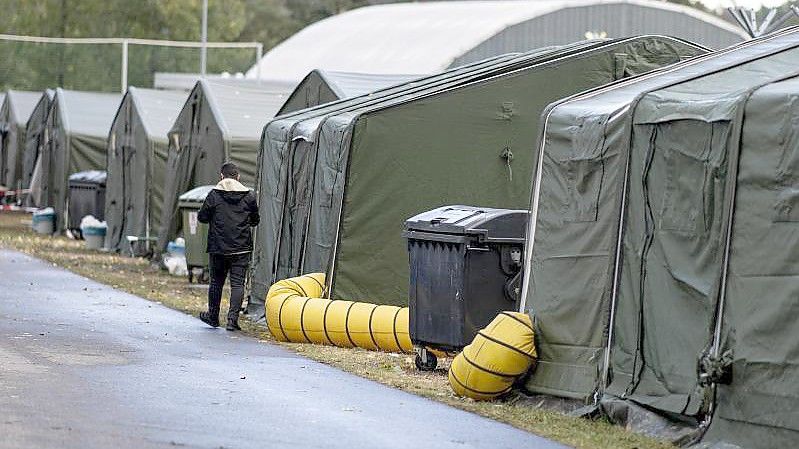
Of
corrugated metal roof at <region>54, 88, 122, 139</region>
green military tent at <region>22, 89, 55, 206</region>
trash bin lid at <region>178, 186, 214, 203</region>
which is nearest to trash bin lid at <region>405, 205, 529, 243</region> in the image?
trash bin lid at <region>178, 186, 214, 203</region>

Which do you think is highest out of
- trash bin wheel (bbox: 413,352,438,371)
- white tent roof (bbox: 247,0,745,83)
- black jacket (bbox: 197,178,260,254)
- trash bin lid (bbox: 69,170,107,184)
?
white tent roof (bbox: 247,0,745,83)

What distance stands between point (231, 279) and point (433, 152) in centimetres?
260

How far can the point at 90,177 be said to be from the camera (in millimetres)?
33375

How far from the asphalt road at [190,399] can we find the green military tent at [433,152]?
1621mm

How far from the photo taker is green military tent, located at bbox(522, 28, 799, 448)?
9977 mm

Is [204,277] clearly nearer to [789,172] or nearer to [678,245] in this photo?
[678,245]

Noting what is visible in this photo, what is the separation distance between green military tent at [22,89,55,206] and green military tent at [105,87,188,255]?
→ 655cm

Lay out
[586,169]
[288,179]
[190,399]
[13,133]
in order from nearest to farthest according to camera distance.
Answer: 1. [190,399]
2. [586,169]
3. [288,179]
4. [13,133]

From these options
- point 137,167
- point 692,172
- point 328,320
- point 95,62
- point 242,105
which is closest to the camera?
point 692,172

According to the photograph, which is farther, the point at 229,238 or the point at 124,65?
the point at 124,65

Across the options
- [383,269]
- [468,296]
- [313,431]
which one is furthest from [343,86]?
[313,431]

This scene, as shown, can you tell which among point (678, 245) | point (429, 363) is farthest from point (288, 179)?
point (678, 245)

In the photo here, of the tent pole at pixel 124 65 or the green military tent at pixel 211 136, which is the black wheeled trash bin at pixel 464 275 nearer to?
the green military tent at pixel 211 136

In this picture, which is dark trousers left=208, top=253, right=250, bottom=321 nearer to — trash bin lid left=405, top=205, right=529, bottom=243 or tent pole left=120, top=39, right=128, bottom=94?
trash bin lid left=405, top=205, right=529, bottom=243
